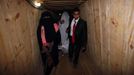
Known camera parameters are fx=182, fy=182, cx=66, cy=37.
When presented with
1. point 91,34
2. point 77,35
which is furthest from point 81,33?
point 91,34

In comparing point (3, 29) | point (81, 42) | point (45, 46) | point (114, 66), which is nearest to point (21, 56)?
point (3, 29)

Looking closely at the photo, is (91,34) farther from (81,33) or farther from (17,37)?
(17,37)

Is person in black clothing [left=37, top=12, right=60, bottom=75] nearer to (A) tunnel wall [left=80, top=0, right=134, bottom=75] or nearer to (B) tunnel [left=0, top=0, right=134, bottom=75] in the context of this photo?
(B) tunnel [left=0, top=0, right=134, bottom=75]

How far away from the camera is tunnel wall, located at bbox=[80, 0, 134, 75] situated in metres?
1.29

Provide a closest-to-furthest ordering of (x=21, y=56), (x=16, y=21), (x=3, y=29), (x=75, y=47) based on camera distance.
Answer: (x=3, y=29) → (x=16, y=21) → (x=21, y=56) → (x=75, y=47)

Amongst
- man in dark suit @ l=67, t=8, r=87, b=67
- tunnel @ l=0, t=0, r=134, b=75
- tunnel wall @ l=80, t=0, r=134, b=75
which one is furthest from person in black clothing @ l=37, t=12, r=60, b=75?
tunnel wall @ l=80, t=0, r=134, b=75

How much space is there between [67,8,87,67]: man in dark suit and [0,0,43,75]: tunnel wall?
65 cm

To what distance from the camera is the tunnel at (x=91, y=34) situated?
132 cm

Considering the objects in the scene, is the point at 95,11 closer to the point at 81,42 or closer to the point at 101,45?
the point at 101,45

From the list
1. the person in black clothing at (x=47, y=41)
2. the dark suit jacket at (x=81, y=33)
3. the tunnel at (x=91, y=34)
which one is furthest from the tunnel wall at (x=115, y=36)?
the person in black clothing at (x=47, y=41)

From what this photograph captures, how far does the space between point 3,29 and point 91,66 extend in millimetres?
1512

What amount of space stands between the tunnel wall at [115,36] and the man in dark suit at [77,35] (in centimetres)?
48

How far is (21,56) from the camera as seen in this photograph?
5.67ft

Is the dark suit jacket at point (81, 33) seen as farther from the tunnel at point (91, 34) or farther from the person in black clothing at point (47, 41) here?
the person in black clothing at point (47, 41)
